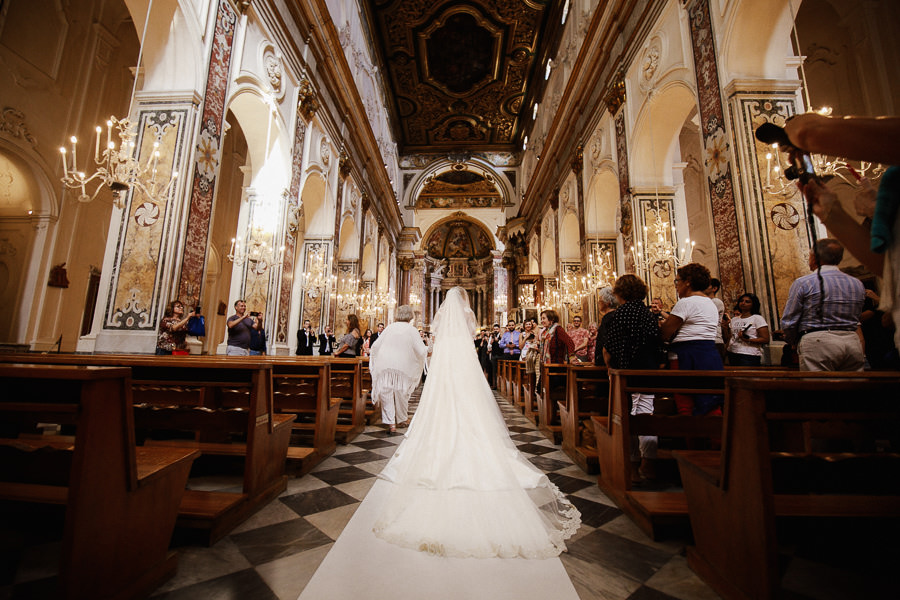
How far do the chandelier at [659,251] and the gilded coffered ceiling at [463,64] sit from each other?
9604 millimetres

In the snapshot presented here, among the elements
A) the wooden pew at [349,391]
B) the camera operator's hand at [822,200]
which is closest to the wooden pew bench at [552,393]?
the wooden pew at [349,391]

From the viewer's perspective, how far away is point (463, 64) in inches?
611

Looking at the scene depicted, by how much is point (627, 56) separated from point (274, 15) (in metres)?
6.55

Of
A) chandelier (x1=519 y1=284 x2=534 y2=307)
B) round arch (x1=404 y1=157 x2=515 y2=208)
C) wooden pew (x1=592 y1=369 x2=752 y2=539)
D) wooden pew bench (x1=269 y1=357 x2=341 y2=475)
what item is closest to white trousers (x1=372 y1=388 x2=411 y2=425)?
wooden pew bench (x1=269 y1=357 x2=341 y2=475)

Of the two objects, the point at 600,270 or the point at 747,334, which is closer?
the point at 747,334

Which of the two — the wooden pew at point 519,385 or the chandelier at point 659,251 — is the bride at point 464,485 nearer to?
the wooden pew at point 519,385

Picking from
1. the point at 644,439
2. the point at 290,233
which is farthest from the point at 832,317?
the point at 290,233

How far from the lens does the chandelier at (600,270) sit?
8.54 metres

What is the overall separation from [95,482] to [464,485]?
5.49 feet

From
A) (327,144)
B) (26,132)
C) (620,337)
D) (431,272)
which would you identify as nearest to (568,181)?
(327,144)

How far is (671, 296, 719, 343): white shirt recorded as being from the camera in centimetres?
292

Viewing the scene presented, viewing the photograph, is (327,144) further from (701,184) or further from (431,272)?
(431,272)

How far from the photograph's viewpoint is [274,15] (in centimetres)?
670

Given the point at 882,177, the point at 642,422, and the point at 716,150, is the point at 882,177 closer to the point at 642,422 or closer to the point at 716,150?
the point at 642,422
